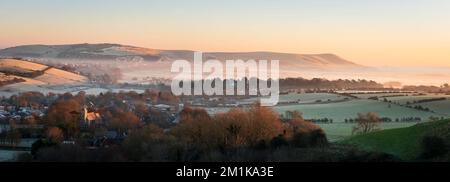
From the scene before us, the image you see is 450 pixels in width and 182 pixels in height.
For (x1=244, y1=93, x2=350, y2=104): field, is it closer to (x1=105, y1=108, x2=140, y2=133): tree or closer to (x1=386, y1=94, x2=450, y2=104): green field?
(x1=386, y1=94, x2=450, y2=104): green field

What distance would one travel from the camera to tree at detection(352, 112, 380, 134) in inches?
1321

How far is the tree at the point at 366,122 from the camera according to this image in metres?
33.6

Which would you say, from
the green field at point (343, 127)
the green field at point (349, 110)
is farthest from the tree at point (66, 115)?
the green field at point (343, 127)

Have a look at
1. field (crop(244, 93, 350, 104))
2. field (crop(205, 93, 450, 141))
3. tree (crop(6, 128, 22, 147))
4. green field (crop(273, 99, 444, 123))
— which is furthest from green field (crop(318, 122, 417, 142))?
tree (crop(6, 128, 22, 147))

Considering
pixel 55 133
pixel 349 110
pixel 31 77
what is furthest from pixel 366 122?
pixel 31 77

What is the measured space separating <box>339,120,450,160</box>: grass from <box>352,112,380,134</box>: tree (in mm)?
8565

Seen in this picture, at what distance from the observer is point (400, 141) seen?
20672 mm

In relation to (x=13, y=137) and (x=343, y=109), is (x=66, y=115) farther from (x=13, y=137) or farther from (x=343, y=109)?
(x=343, y=109)

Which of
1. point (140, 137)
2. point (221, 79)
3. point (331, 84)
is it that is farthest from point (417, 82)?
point (140, 137)

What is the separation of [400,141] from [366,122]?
14.1 metres

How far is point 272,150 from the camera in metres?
19.1

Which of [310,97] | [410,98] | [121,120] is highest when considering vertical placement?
[410,98]

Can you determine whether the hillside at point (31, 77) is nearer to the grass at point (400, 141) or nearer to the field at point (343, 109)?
the field at point (343, 109)
